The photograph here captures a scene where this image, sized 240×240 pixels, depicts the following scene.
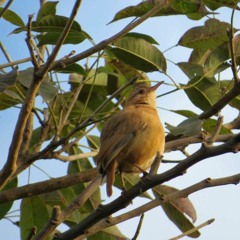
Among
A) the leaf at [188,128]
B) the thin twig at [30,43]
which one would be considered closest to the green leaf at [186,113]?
the leaf at [188,128]

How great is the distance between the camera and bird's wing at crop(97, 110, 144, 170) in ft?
13.1

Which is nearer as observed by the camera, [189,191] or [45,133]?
[189,191]

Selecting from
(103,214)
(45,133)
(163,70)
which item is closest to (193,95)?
(163,70)

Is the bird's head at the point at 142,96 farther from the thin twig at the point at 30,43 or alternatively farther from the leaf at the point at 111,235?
the thin twig at the point at 30,43

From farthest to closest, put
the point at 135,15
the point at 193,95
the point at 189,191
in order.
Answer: the point at 193,95 < the point at 135,15 < the point at 189,191

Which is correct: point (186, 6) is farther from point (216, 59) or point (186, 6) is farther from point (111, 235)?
point (111, 235)

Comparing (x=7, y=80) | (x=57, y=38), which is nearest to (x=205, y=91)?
(x=57, y=38)

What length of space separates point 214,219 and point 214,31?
1308 mm

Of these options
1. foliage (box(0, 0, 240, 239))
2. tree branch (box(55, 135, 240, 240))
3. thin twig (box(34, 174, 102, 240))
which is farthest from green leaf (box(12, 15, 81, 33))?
tree branch (box(55, 135, 240, 240))

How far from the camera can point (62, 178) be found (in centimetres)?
401

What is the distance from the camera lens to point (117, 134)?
4199 millimetres

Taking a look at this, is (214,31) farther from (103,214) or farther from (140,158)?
(103,214)

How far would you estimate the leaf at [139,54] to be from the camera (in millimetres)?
4026

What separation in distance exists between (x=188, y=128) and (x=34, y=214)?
4.71ft
